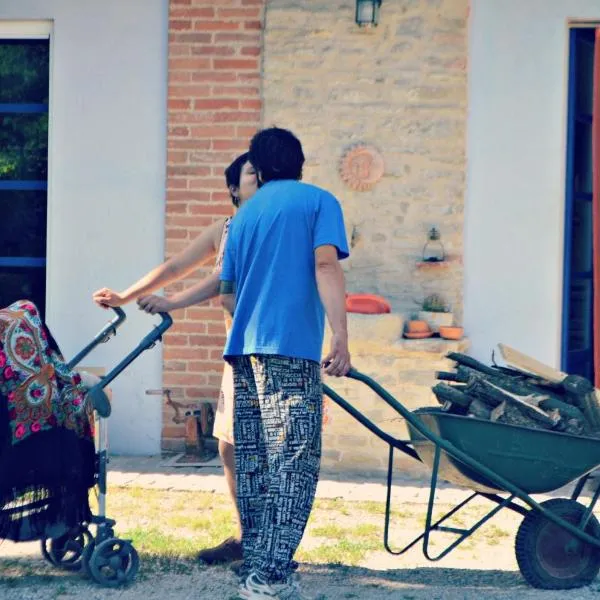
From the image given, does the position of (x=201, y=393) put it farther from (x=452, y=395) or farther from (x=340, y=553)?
(x=452, y=395)

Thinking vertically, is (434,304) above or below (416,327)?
above

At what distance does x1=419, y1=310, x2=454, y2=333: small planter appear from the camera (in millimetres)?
7539

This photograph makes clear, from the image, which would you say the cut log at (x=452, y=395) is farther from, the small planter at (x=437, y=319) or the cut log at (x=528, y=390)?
the small planter at (x=437, y=319)

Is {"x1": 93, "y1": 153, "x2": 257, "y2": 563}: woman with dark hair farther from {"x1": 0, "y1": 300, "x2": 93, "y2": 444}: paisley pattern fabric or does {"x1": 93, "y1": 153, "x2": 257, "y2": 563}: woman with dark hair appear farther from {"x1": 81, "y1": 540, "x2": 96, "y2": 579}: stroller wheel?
{"x1": 81, "y1": 540, "x2": 96, "y2": 579}: stroller wheel

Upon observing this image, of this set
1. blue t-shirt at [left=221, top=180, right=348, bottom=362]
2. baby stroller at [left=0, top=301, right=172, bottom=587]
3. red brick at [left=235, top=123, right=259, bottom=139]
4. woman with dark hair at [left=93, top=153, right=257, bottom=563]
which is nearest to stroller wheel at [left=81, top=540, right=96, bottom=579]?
baby stroller at [left=0, top=301, right=172, bottom=587]

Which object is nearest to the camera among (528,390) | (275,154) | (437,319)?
(275,154)

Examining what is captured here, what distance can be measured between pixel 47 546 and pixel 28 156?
383cm

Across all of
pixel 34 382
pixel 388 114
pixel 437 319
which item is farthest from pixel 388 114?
pixel 34 382

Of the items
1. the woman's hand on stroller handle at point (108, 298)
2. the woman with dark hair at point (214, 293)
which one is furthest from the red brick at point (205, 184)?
the woman's hand on stroller handle at point (108, 298)

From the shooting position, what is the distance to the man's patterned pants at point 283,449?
449 cm

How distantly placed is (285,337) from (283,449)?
0.41 m

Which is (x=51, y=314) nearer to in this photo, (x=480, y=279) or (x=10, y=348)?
(x=480, y=279)

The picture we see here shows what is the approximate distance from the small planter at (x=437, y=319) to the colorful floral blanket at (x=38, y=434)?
308cm

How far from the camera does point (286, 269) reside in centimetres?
454
